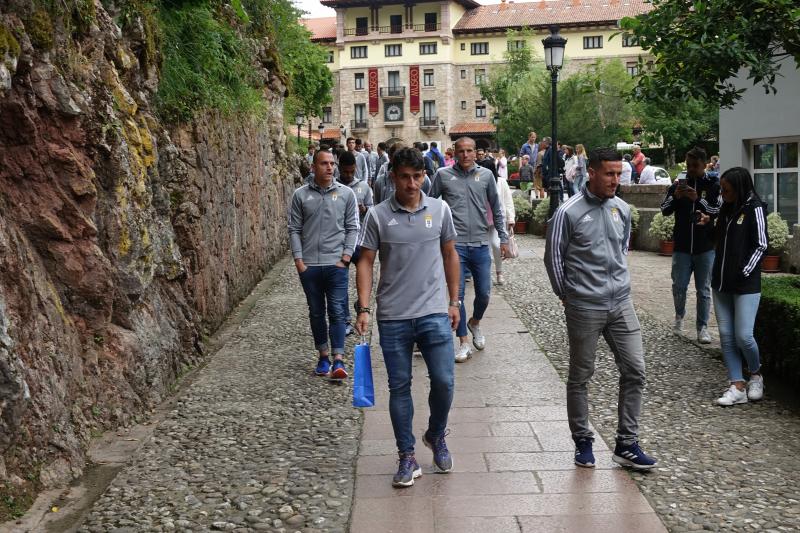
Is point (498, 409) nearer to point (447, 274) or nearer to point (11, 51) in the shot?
point (447, 274)

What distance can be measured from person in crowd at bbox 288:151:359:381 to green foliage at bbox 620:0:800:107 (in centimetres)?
276

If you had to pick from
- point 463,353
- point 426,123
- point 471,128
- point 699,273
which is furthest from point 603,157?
point 426,123

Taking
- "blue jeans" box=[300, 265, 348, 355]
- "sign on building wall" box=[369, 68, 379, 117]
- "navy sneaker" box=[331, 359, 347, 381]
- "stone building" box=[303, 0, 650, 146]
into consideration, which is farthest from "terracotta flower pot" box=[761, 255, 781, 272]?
"sign on building wall" box=[369, 68, 379, 117]

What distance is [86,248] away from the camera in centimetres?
649

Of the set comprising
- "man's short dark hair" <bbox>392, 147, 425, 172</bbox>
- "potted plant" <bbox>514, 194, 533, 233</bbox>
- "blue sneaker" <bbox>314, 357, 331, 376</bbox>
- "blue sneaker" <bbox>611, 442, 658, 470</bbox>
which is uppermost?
"man's short dark hair" <bbox>392, 147, 425, 172</bbox>

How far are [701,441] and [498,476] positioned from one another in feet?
4.86

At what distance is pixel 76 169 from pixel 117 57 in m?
1.63

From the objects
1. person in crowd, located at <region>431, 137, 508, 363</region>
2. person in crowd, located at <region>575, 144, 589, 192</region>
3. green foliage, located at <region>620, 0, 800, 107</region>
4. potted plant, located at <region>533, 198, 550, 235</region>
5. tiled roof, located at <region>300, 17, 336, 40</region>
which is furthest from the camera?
tiled roof, located at <region>300, 17, 336, 40</region>

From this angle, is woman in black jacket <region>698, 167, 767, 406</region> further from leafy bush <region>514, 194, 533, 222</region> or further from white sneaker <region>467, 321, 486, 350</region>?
leafy bush <region>514, 194, 533, 222</region>

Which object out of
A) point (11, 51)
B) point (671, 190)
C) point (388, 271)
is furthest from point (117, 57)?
point (671, 190)

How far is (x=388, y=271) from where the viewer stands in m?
5.58

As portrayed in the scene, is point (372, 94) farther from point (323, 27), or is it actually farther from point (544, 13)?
point (544, 13)

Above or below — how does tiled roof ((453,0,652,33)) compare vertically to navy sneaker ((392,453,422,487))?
above

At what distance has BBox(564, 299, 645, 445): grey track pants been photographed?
5711 millimetres
